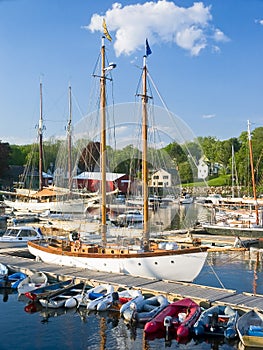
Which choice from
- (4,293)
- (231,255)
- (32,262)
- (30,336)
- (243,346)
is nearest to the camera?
(243,346)

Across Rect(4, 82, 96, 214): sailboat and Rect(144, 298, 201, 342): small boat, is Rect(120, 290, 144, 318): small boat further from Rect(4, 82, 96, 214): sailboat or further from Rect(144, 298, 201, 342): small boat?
Rect(4, 82, 96, 214): sailboat

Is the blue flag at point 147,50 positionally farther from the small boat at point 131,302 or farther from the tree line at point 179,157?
the small boat at point 131,302

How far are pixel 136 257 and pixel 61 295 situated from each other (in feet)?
13.8

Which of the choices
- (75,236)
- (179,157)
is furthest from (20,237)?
(179,157)

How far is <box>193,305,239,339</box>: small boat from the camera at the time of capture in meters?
15.5

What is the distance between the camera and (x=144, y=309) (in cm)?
1773

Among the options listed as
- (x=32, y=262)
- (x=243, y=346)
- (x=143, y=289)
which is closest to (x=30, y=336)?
(x=143, y=289)

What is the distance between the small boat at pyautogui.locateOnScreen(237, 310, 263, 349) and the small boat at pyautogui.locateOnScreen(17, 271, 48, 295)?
9329mm

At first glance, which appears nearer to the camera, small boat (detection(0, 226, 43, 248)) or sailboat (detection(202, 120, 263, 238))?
small boat (detection(0, 226, 43, 248))

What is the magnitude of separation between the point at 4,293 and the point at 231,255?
A: 17.2 metres

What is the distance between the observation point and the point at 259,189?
87.1 m

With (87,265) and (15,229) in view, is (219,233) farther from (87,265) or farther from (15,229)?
(87,265)

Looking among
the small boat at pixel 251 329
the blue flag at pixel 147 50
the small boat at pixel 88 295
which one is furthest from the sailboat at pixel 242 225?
the small boat at pixel 251 329

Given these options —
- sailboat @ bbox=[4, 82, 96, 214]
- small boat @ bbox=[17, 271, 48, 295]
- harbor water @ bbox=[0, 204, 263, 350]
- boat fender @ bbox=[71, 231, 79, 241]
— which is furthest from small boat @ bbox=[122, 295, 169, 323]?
sailboat @ bbox=[4, 82, 96, 214]
